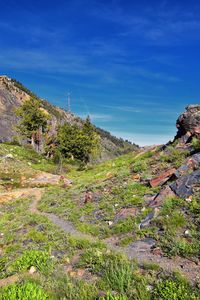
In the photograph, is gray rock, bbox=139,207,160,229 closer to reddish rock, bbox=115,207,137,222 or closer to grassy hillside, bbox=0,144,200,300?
grassy hillside, bbox=0,144,200,300

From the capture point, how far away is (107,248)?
11.8 meters

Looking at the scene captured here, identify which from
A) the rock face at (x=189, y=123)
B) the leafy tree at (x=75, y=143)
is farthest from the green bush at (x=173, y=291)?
the leafy tree at (x=75, y=143)

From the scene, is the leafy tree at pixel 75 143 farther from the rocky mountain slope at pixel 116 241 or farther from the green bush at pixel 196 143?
the green bush at pixel 196 143

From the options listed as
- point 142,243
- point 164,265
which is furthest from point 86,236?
point 164,265

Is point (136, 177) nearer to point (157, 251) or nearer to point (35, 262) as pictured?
point (157, 251)

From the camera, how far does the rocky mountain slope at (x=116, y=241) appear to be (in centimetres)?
827

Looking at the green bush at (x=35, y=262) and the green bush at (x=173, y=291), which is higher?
the green bush at (x=173, y=291)

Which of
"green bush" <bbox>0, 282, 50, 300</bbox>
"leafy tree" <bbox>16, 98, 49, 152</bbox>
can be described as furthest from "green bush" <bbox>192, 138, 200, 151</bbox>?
"leafy tree" <bbox>16, 98, 49, 152</bbox>

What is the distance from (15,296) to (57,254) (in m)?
4.55

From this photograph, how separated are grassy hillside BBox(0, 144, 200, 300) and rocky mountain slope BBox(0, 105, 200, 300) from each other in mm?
32

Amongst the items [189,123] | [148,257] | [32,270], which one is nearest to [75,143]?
[189,123]

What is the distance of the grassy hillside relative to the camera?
8141 mm

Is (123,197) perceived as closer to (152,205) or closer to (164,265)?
(152,205)

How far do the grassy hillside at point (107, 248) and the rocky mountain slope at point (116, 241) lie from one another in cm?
3
